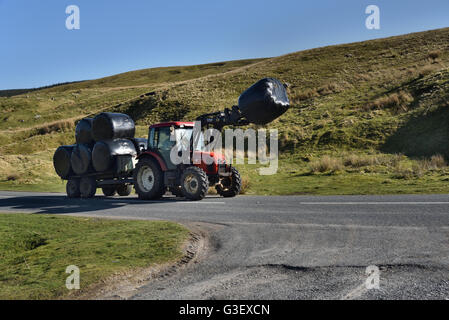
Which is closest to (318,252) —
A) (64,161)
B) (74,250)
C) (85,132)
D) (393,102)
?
(74,250)

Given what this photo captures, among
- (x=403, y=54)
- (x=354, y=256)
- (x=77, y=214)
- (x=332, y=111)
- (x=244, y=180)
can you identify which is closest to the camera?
(x=354, y=256)

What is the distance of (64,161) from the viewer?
1830 centimetres

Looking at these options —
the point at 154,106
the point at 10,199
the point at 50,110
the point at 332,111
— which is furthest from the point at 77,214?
the point at 50,110

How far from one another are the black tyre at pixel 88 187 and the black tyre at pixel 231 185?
523cm

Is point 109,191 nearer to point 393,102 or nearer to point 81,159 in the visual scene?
point 81,159

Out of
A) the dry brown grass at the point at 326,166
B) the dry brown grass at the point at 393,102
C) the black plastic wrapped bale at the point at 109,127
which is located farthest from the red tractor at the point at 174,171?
the dry brown grass at the point at 393,102

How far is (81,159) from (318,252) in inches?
523

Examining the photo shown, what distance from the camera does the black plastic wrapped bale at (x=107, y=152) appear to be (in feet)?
54.3

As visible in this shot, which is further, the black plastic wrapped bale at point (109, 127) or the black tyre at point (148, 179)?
the black plastic wrapped bale at point (109, 127)

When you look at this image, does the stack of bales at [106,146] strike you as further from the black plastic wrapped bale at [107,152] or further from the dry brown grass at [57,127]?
the dry brown grass at [57,127]

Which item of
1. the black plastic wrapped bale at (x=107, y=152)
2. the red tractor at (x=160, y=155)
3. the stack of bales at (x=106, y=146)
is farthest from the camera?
the stack of bales at (x=106, y=146)

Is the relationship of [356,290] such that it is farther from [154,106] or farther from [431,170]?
[154,106]

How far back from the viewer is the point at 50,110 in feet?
226
